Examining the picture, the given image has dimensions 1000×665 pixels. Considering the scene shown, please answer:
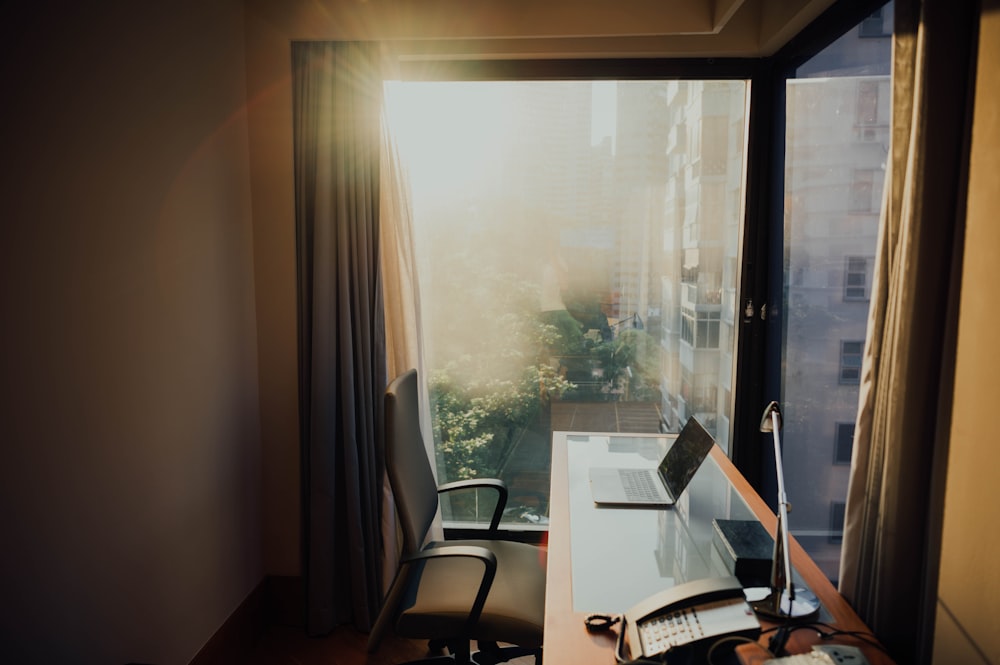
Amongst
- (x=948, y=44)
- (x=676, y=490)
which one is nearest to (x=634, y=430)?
(x=676, y=490)

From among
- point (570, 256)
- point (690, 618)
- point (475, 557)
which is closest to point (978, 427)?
point (690, 618)

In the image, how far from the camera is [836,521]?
217cm

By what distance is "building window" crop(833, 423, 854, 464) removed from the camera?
211 centimetres

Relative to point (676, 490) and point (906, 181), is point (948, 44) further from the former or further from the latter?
point (676, 490)

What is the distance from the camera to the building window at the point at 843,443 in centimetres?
211

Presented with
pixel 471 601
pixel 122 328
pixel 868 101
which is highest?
pixel 868 101

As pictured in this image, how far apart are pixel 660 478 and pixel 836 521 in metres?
0.60

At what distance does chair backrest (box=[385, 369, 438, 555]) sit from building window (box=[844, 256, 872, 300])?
4.95 ft

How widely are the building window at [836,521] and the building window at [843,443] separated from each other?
144 mm

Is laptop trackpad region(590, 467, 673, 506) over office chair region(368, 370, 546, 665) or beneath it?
over

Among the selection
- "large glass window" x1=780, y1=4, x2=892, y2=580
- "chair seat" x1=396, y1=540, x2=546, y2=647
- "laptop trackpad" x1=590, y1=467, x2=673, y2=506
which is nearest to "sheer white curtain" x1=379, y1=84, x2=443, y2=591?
"chair seat" x1=396, y1=540, x2=546, y2=647

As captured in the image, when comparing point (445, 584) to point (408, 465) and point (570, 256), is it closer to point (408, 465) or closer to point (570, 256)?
point (408, 465)

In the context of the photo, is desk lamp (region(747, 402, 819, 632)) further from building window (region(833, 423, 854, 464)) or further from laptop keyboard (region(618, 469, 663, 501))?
building window (region(833, 423, 854, 464))

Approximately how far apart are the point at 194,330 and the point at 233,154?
760 mm
